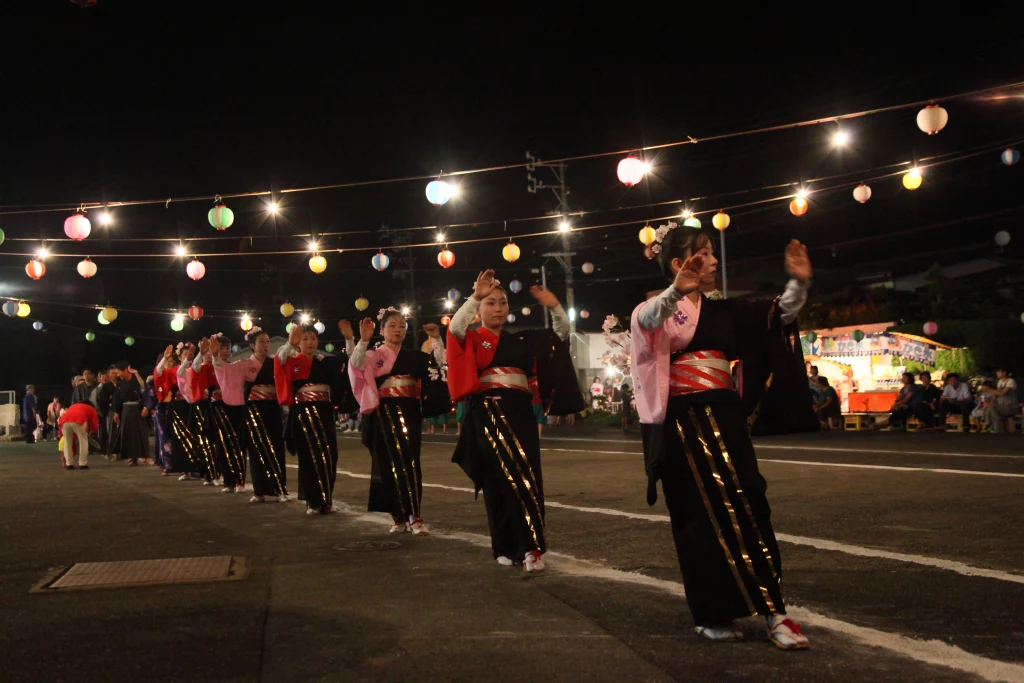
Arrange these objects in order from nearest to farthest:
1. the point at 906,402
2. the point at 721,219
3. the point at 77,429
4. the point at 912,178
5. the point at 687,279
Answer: the point at 687,279 < the point at 912,178 < the point at 77,429 < the point at 721,219 < the point at 906,402

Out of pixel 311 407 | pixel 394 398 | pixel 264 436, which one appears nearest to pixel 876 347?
pixel 264 436

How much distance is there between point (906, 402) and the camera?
21844mm

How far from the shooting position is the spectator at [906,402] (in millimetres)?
21594

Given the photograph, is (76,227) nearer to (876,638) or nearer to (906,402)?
(876,638)

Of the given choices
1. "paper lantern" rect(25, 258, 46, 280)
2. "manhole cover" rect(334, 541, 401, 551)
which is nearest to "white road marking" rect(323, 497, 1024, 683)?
"manhole cover" rect(334, 541, 401, 551)

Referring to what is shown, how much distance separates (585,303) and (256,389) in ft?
142

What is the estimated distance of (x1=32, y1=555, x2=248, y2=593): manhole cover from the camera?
20.2 ft

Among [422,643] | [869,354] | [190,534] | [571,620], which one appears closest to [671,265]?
[571,620]

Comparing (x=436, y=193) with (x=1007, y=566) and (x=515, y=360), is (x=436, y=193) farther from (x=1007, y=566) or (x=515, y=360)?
(x=1007, y=566)

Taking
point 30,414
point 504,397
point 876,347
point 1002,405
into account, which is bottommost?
point 1002,405

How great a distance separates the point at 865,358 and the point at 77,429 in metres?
20.5

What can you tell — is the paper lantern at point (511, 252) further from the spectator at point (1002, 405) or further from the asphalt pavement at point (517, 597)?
the asphalt pavement at point (517, 597)

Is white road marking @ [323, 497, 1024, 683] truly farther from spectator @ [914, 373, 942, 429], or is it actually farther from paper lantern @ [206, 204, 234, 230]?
spectator @ [914, 373, 942, 429]

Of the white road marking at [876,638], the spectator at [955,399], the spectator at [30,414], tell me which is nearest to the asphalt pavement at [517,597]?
the white road marking at [876,638]
